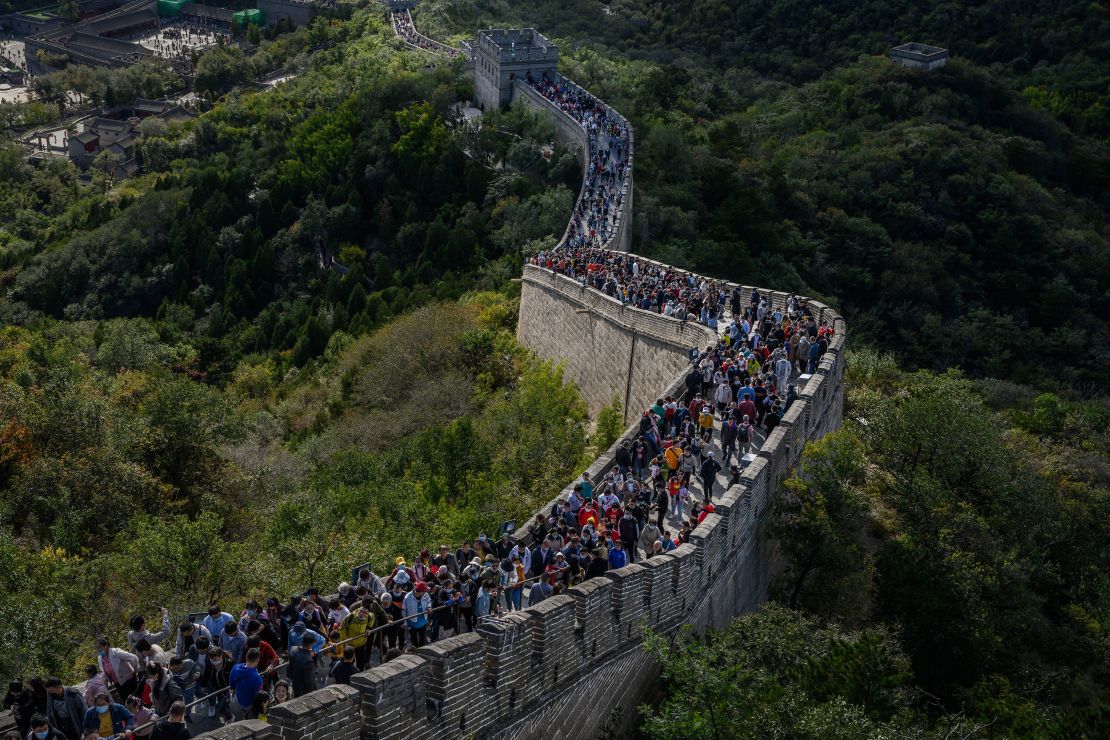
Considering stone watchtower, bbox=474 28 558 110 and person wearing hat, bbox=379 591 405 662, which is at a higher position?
stone watchtower, bbox=474 28 558 110

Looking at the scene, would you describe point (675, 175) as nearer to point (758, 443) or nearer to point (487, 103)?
point (487, 103)

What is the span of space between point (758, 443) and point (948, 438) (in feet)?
14.8

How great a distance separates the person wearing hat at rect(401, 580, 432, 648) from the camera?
48.4 ft

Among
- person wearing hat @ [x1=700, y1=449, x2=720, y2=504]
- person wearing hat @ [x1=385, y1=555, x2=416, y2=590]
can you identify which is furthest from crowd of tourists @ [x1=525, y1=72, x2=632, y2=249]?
person wearing hat @ [x1=385, y1=555, x2=416, y2=590]

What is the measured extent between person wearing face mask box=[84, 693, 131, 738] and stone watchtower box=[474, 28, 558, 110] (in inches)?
2106

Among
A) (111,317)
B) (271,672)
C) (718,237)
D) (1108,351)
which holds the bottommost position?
(111,317)

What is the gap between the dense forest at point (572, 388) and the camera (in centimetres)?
2127

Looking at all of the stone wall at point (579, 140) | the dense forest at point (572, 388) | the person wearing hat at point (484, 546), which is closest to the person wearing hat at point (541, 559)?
the person wearing hat at point (484, 546)

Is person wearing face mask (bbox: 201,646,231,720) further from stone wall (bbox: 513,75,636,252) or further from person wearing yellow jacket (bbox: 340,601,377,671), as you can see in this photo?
stone wall (bbox: 513,75,636,252)

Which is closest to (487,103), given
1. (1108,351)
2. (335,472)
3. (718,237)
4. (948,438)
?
(718,237)

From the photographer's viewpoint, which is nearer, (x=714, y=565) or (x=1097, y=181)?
(x=714, y=565)

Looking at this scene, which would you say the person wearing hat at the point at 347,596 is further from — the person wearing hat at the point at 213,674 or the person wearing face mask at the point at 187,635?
the person wearing hat at the point at 213,674

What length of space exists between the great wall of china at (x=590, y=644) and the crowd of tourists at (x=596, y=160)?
15438 millimetres

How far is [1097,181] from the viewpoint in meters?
70.8
